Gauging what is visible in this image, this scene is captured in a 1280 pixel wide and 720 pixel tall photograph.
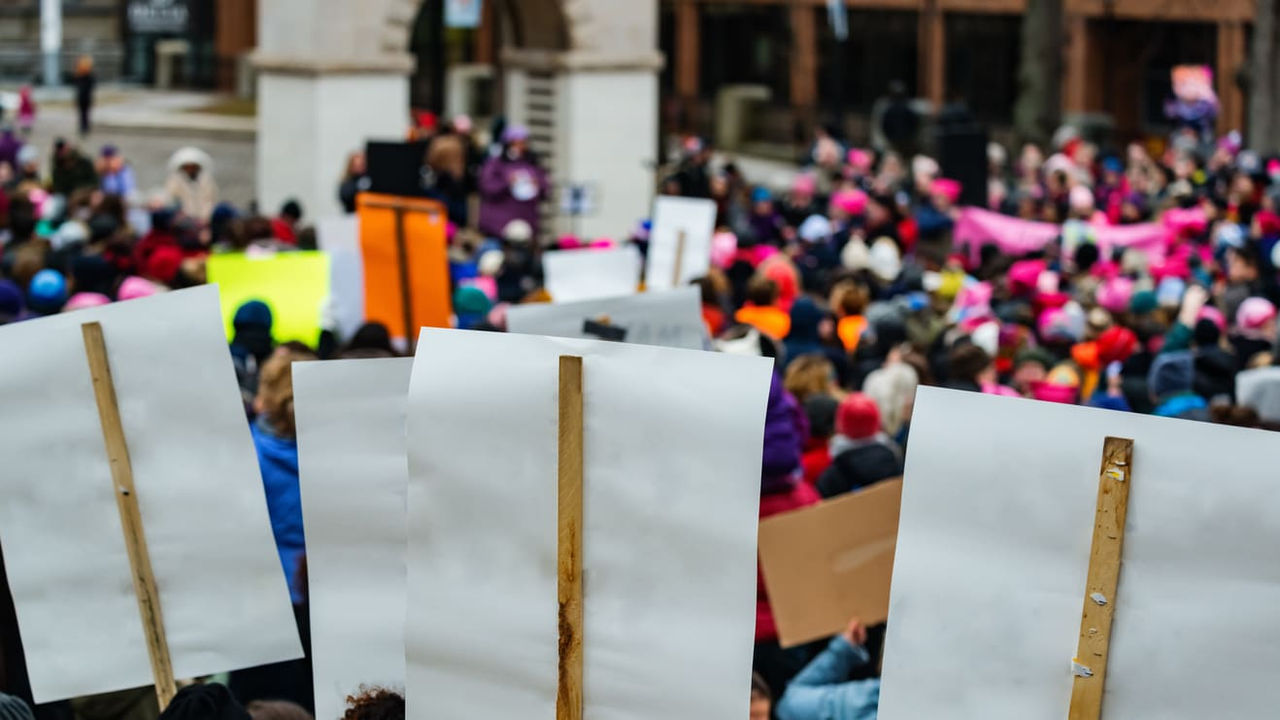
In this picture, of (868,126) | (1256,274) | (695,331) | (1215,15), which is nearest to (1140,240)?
(1256,274)

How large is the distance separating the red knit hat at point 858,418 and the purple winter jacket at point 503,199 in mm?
10282

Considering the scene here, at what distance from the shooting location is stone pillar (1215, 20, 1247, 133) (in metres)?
28.4

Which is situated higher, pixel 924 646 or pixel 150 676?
pixel 924 646

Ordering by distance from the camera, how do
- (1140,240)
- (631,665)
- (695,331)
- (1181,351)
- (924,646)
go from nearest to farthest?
(924,646), (631,665), (695,331), (1181,351), (1140,240)

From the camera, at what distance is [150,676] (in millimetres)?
4129

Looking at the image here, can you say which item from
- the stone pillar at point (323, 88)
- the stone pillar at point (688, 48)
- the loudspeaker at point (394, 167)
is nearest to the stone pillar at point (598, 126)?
the stone pillar at point (323, 88)

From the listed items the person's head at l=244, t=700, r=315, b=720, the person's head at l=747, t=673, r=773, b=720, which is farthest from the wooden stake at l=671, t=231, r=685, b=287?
the person's head at l=244, t=700, r=315, b=720

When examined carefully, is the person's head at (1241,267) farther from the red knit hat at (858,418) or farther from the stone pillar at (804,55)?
the stone pillar at (804,55)

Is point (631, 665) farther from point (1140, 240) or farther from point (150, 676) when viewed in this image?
point (1140, 240)

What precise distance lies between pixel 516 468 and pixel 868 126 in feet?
101

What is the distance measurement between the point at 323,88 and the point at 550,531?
14.4 m

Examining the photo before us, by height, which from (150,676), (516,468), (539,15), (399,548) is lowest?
(150,676)

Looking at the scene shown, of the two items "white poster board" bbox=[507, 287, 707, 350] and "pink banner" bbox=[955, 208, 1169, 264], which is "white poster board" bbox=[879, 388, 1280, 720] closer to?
"white poster board" bbox=[507, 287, 707, 350]

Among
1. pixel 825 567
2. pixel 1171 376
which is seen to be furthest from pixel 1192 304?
pixel 825 567
